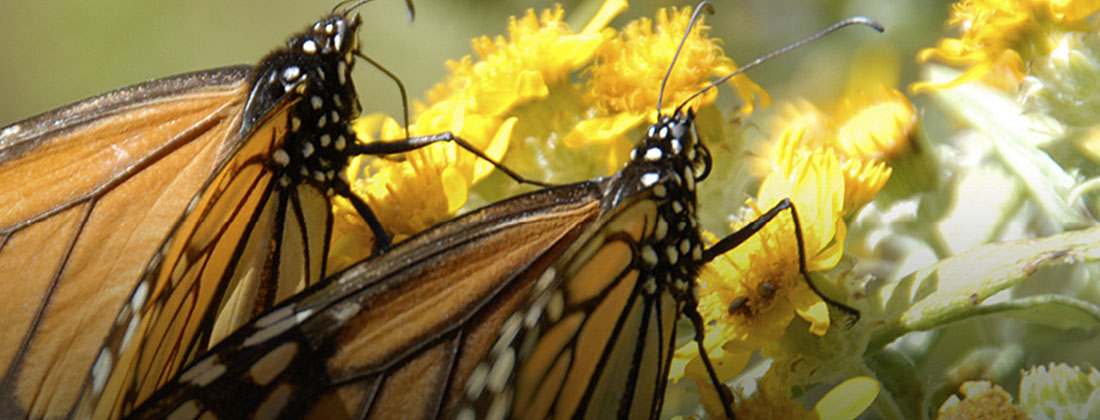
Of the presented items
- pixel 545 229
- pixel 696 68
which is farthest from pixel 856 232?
pixel 545 229

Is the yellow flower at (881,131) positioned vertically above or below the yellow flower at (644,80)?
below

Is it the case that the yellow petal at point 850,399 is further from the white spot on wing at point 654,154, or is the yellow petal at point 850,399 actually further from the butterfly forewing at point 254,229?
the butterfly forewing at point 254,229

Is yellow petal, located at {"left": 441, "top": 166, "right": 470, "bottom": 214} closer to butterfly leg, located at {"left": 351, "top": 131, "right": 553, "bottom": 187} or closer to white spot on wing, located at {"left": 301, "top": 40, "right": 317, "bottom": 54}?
butterfly leg, located at {"left": 351, "top": 131, "right": 553, "bottom": 187}

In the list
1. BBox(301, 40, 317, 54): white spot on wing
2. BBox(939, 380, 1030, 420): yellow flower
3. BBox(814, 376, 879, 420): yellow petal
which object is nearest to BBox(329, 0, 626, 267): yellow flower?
BBox(301, 40, 317, 54): white spot on wing

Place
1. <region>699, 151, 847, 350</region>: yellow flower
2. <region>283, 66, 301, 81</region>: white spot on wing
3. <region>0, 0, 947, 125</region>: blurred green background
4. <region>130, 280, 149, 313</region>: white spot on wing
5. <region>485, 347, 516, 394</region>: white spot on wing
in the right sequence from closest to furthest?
1. <region>485, 347, 516, 394</region>: white spot on wing
2. <region>130, 280, 149, 313</region>: white spot on wing
3. <region>699, 151, 847, 350</region>: yellow flower
4. <region>283, 66, 301, 81</region>: white spot on wing
5. <region>0, 0, 947, 125</region>: blurred green background

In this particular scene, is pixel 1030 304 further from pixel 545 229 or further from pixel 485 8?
pixel 485 8

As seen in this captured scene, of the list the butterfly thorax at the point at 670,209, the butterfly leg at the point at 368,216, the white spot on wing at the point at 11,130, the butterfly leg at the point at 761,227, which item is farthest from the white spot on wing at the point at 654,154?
the white spot on wing at the point at 11,130
